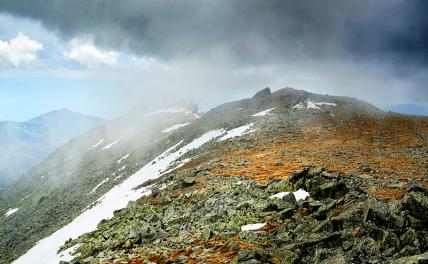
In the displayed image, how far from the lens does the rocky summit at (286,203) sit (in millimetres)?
18547

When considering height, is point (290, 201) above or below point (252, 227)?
above

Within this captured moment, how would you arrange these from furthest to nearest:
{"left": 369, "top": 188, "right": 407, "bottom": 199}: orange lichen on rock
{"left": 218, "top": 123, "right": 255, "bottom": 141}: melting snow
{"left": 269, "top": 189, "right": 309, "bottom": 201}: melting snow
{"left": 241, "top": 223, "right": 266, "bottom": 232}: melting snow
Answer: {"left": 218, "top": 123, "right": 255, "bottom": 141}: melting snow, {"left": 269, "top": 189, "right": 309, "bottom": 201}: melting snow, {"left": 369, "top": 188, "right": 407, "bottom": 199}: orange lichen on rock, {"left": 241, "top": 223, "right": 266, "bottom": 232}: melting snow

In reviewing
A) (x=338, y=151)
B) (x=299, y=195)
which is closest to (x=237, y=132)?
(x=338, y=151)

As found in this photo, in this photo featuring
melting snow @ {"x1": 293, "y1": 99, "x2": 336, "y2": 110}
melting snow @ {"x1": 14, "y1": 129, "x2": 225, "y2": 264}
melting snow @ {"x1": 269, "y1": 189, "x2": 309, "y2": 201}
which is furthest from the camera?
melting snow @ {"x1": 293, "y1": 99, "x2": 336, "y2": 110}

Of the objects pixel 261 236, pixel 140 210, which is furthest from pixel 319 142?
pixel 261 236

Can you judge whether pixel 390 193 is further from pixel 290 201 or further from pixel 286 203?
pixel 286 203

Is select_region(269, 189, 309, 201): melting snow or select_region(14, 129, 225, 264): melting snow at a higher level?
select_region(269, 189, 309, 201): melting snow

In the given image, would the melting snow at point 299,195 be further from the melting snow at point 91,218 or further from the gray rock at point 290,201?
the melting snow at point 91,218

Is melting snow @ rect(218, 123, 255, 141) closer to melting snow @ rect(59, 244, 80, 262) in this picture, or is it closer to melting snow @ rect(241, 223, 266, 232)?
melting snow @ rect(59, 244, 80, 262)

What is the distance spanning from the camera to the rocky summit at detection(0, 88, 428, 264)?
1855 centimetres

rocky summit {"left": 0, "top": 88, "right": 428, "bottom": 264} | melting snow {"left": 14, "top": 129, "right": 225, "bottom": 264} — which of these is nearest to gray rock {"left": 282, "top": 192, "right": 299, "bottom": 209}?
rocky summit {"left": 0, "top": 88, "right": 428, "bottom": 264}

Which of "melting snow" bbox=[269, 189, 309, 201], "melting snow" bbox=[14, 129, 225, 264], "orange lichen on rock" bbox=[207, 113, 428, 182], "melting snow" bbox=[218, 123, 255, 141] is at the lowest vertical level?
"melting snow" bbox=[14, 129, 225, 264]

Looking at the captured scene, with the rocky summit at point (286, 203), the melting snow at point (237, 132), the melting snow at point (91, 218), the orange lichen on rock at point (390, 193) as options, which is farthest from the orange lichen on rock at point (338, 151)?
the melting snow at point (91, 218)

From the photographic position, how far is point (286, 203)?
80.1 feet
